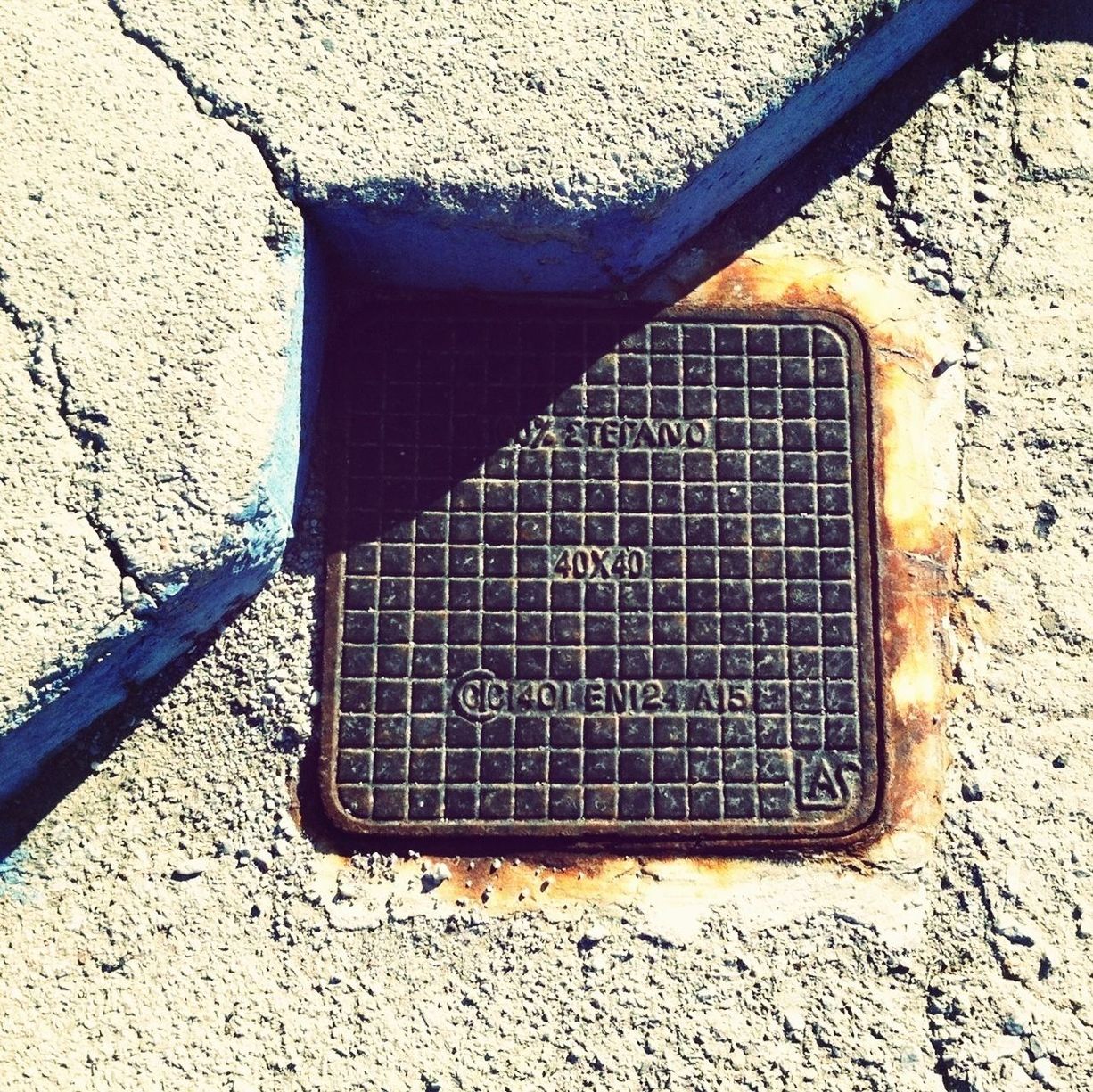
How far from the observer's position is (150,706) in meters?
2.40

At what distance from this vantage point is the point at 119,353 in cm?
209

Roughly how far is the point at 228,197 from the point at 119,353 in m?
0.41

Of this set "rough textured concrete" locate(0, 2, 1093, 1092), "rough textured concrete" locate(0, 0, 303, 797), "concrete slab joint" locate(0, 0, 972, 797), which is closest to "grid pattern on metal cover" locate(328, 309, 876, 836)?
"rough textured concrete" locate(0, 2, 1093, 1092)

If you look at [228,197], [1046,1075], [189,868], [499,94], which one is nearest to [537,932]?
[189,868]

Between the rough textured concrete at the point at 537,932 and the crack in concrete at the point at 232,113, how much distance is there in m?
0.74

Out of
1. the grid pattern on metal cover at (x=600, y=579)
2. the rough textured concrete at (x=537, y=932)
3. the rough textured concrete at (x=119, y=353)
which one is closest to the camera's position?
the rough textured concrete at (x=119, y=353)

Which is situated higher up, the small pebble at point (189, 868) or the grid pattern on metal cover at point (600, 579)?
the grid pattern on metal cover at point (600, 579)

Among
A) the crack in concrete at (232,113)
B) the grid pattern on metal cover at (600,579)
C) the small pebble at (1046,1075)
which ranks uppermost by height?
the crack in concrete at (232,113)

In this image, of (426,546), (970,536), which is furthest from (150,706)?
(970,536)

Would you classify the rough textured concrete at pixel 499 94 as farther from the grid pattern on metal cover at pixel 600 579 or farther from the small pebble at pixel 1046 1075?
the small pebble at pixel 1046 1075

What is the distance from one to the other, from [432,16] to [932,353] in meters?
1.50

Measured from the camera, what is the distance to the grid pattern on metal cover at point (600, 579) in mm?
2434

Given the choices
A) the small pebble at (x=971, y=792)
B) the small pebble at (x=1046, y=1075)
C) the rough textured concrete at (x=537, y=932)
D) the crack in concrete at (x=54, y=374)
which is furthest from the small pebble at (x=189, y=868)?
the small pebble at (x=1046, y=1075)

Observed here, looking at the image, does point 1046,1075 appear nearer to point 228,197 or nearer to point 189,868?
point 189,868
